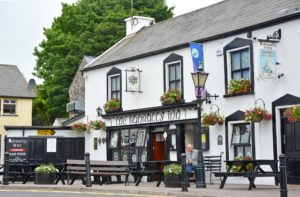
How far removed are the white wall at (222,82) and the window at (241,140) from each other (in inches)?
11.9

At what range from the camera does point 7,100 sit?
4456 centimetres

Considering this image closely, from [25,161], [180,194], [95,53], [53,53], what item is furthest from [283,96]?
[53,53]

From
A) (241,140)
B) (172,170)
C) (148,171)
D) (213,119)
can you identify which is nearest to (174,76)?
(213,119)

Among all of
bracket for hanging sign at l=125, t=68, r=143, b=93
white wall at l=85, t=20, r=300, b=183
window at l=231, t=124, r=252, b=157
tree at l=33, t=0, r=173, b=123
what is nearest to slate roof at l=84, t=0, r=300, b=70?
white wall at l=85, t=20, r=300, b=183

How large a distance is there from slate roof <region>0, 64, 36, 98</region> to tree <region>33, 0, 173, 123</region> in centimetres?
238

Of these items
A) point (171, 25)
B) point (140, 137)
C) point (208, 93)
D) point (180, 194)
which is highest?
point (171, 25)

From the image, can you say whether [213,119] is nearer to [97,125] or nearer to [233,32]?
[233,32]

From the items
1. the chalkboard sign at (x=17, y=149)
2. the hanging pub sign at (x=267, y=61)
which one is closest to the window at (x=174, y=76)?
the hanging pub sign at (x=267, y=61)

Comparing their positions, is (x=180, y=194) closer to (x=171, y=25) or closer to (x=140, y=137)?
(x=140, y=137)

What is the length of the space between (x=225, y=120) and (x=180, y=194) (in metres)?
6.38

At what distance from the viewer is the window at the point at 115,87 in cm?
2780

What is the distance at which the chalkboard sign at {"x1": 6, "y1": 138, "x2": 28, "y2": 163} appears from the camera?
26375mm

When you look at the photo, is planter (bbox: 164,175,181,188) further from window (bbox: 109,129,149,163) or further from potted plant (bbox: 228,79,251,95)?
window (bbox: 109,129,149,163)

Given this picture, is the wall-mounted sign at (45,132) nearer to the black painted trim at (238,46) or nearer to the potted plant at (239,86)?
the black painted trim at (238,46)
